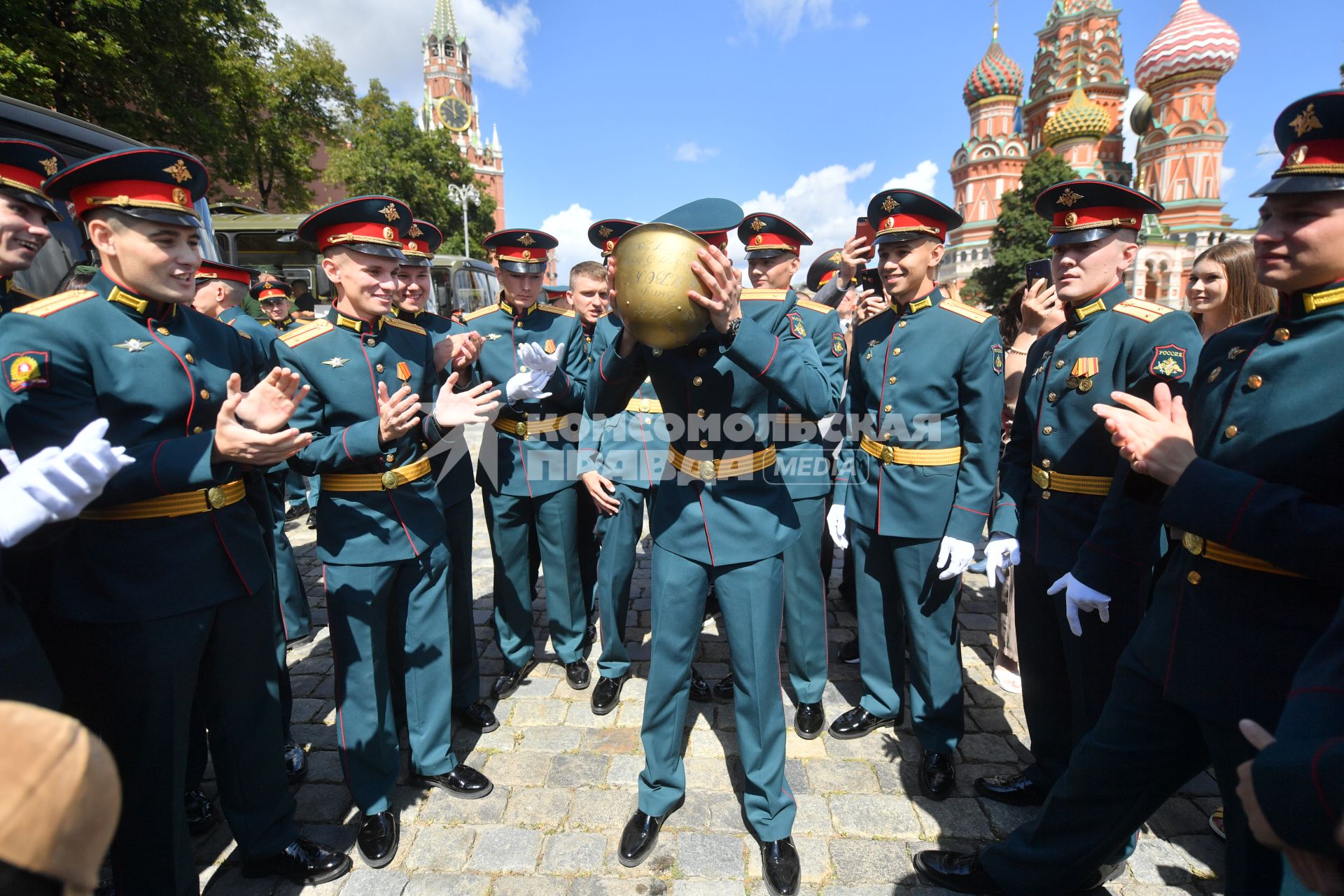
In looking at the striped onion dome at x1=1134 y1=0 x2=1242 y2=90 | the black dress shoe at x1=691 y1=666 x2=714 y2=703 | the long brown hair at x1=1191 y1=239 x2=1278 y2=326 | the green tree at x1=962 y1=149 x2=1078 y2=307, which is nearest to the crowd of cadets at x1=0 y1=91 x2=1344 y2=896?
the black dress shoe at x1=691 y1=666 x2=714 y2=703

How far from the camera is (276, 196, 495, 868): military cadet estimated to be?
288 centimetres

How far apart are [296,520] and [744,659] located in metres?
7.08

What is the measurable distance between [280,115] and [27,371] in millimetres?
25667

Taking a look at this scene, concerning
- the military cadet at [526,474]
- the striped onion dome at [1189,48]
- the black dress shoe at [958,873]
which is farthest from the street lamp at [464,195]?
the striped onion dome at [1189,48]

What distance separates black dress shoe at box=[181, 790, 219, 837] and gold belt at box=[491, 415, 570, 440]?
2340 mm

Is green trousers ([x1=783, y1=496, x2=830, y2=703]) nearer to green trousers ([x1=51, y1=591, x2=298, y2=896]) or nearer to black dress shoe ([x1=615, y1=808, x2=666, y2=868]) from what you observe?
black dress shoe ([x1=615, y1=808, x2=666, y2=868])

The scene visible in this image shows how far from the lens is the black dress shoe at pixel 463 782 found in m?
3.17

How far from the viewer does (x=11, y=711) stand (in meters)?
0.80

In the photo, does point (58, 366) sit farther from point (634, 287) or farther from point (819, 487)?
point (819, 487)

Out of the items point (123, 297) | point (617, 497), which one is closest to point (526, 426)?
point (617, 497)

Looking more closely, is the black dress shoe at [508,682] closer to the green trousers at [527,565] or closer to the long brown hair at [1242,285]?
the green trousers at [527,565]

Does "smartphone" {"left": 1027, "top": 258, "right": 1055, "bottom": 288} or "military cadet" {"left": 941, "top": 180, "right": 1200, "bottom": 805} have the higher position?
"smartphone" {"left": 1027, "top": 258, "right": 1055, "bottom": 288}

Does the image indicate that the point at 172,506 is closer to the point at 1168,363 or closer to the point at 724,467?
the point at 724,467

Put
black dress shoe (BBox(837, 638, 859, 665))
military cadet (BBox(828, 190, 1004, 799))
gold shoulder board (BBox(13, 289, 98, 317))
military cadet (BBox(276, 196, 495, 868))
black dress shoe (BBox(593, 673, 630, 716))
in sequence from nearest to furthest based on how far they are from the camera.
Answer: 1. gold shoulder board (BBox(13, 289, 98, 317))
2. military cadet (BBox(276, 196, 495, 868))
3. military cadet (BBox(828, 190, 1004, 799))
4. black dress shoe (BBox(593, 673, 630, 716))
5. black dress shoe (BBox(837, 638, 859, 665))
